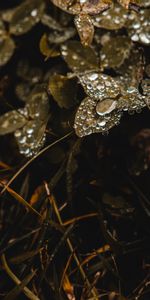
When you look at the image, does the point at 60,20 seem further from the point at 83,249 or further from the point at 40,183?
the point at 83,249

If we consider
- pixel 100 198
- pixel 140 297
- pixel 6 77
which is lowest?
pixel 140 297

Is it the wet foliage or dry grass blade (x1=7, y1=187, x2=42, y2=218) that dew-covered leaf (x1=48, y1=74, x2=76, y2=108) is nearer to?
the wet foliage

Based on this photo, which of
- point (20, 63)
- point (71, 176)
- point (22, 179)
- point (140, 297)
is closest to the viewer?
point (140, 297)

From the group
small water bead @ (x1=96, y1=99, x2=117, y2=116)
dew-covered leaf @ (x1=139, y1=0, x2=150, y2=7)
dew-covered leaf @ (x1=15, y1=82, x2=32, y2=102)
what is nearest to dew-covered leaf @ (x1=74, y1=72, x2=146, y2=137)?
small water bead @ (x1=96, y1=99, x2=117, y2=116)

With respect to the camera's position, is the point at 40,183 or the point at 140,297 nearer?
the point at 140,297

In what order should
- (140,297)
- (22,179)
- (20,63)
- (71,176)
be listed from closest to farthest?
(140,297) < (71,176) < (22,179) < (20,63)

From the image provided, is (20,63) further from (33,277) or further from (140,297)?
(140,297)

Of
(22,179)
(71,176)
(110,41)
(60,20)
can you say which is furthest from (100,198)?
(60,20)

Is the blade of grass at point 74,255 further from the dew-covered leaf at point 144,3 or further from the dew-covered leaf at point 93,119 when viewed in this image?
the dew-covered leaf at point 144,3

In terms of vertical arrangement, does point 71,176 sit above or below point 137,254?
above
